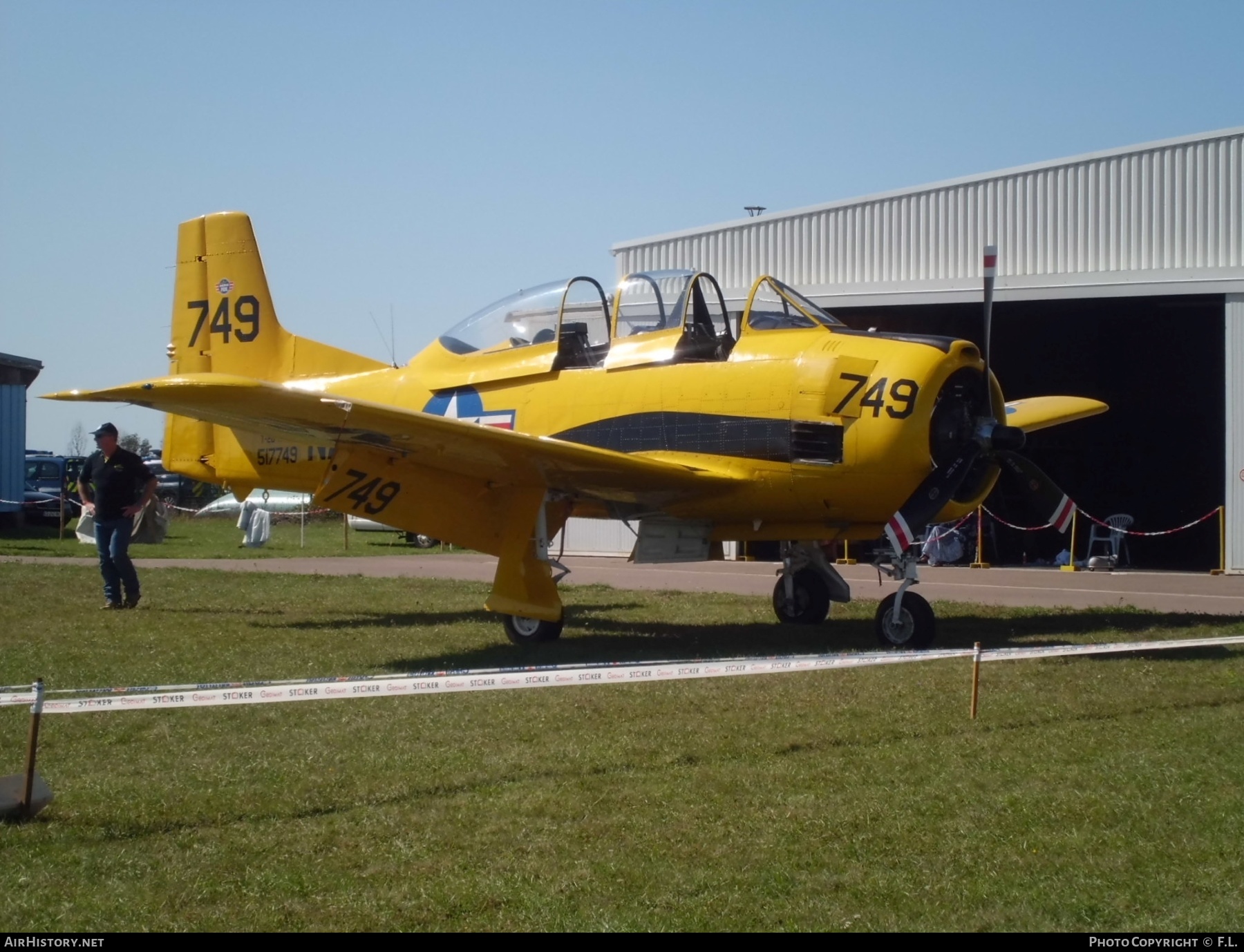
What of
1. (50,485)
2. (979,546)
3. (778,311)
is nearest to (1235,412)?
(979,546)

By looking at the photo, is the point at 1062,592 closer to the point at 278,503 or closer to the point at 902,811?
the point at 902,811

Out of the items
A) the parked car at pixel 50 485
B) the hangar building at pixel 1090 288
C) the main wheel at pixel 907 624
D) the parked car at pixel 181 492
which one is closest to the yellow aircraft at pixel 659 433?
the main wheel at pixel 907 624

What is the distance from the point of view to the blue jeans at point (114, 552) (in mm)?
12109

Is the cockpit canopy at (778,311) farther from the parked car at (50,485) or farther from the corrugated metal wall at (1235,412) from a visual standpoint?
the parked car at (50,485)

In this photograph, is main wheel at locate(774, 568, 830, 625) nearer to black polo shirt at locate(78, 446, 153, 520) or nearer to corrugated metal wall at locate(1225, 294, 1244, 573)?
black polo shirt at locate(78, 446, 153, 520)

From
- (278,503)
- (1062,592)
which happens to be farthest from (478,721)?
(278,503)

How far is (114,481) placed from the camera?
1223cm

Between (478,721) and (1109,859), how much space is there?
3.46m

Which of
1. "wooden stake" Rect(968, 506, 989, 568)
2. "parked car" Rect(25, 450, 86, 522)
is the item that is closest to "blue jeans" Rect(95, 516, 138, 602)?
"wooden stake" Rect(968, 506, 989, 568)

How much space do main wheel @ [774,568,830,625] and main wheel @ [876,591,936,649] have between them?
172 centimetres

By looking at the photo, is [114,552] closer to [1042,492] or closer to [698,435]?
[698,435]

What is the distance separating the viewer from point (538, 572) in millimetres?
10016

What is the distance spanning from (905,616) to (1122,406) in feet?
63.9

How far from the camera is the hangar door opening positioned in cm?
2286
